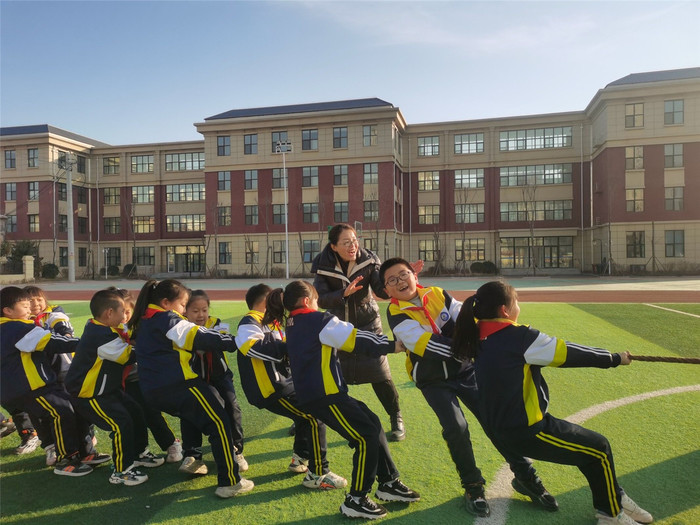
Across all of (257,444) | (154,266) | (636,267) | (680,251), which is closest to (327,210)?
(154,266)

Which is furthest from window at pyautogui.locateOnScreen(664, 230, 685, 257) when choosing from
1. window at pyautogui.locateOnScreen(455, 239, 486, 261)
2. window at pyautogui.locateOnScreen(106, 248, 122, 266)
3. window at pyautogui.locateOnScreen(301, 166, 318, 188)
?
window at pyautogui.locateOnScreen(106, 248, 122, 266)

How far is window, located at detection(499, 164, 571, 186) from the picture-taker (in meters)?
38.4

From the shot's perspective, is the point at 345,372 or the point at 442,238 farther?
the point at 442,238

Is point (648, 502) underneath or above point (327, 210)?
underneath

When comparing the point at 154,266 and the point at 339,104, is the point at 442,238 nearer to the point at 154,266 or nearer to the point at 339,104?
the point at 339,104

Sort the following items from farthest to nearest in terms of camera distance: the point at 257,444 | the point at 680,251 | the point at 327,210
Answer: the point at 327,210, the point at 680,251, the point at 257,444

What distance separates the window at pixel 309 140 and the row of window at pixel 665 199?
75.3 feet

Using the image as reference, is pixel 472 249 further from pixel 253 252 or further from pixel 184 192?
pixel 184 192

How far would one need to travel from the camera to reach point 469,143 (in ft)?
131

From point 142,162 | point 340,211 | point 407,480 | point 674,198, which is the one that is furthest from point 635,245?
point 142,162

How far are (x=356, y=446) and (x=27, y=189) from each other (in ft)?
166

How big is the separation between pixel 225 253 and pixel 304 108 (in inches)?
547

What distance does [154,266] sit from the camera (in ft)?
150

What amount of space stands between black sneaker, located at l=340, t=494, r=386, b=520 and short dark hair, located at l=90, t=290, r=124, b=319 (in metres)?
2.21
